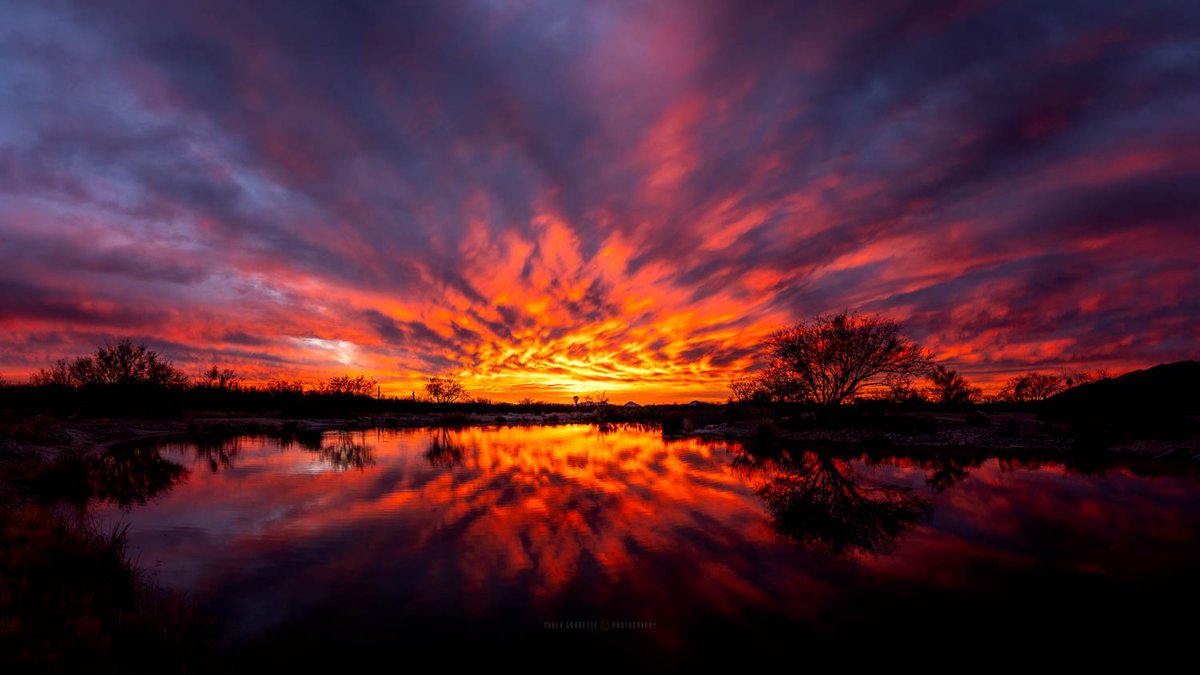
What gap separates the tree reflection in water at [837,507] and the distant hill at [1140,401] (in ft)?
73.8

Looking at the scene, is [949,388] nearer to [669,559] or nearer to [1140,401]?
[1140,401]

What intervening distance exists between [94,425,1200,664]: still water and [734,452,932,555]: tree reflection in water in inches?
4.3

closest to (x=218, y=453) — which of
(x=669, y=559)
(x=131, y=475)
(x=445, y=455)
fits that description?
(x=131, y=475)

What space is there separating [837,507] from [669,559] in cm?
694

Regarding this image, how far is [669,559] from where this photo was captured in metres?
9.23

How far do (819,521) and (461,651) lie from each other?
9608 mm

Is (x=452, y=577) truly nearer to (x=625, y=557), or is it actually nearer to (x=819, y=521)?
(x=625, y=557)

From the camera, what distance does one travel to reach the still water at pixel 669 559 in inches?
245

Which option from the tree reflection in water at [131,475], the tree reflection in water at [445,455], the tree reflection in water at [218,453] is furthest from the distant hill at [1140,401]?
the tree reflection in water at [218,453]

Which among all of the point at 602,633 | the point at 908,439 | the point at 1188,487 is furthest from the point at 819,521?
the point at 908,439

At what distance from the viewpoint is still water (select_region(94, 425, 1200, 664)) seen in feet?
20.5

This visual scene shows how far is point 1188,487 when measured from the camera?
604 inches

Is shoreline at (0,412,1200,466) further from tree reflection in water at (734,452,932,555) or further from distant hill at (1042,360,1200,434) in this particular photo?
tree reflection in water at (734,452,932,555)

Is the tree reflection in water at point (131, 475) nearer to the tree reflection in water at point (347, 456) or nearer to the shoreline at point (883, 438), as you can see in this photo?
the shoreline at point (883, 438)
